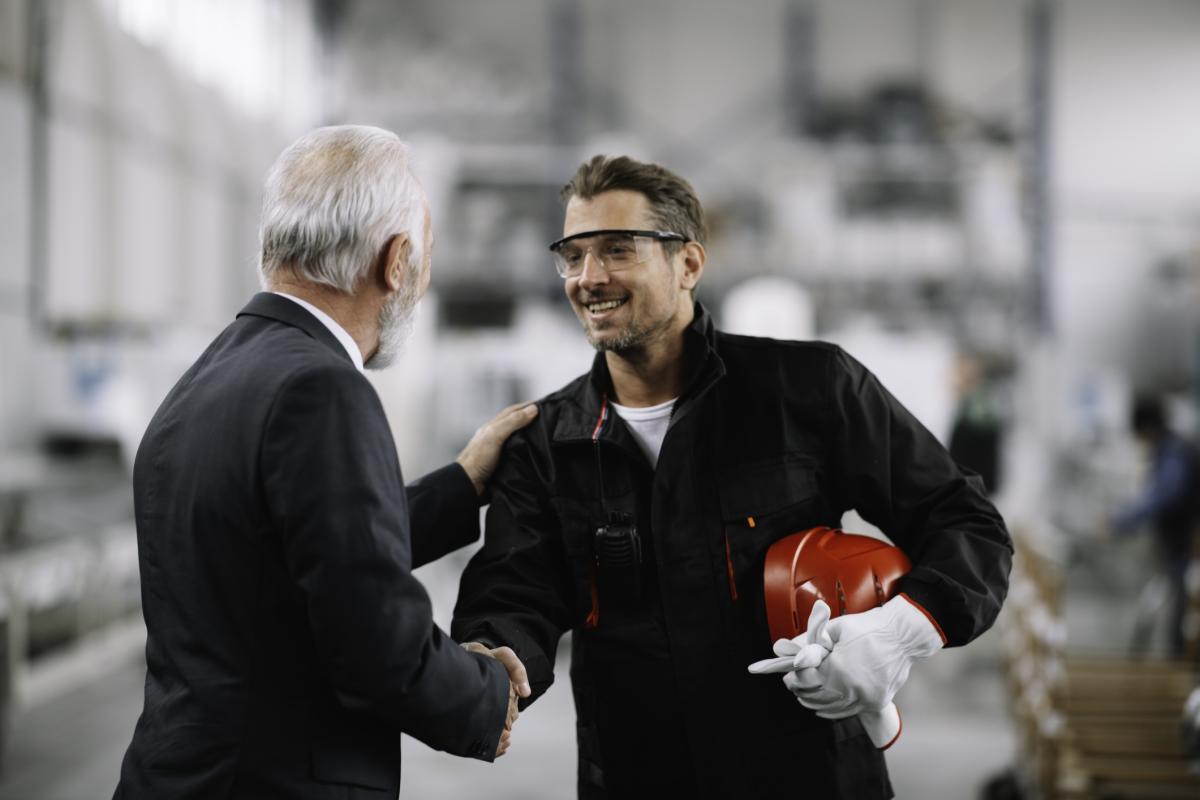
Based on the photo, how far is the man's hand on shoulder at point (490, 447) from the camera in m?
2.49

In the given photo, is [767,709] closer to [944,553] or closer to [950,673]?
[944,553]

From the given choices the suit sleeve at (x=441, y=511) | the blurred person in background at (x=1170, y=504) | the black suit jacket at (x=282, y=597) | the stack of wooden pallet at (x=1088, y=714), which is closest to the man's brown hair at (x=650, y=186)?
the suit sleeve at (x=441, y=511)

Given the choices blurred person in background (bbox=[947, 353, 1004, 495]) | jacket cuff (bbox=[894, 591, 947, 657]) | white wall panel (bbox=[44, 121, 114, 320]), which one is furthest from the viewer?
blurred person in background (bbox=[947, 353, 1004, 495])

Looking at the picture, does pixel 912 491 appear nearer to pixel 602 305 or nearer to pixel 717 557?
pixel 717 557

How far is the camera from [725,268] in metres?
11.3

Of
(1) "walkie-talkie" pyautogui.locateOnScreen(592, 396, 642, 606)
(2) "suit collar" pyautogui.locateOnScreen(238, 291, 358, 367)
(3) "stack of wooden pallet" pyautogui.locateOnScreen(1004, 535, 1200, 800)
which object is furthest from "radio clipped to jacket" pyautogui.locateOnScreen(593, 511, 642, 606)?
(3) "stack of wooden pallet" pyautogui.locateOnScreen(1004, 535, 1200, 800)

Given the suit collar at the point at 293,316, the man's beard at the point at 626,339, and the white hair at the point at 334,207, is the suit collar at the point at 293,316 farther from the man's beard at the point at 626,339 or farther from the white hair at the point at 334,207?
the man's beard at the point at 626,339

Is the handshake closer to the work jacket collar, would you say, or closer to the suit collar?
the work jacket collar

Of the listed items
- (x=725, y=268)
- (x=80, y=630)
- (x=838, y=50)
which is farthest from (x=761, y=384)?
(x=838, y=50)

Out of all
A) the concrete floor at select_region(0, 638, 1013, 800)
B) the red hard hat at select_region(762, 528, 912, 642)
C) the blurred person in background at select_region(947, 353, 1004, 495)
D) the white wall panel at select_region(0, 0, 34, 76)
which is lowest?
the concrete floor at select_region(0, 638, 1013, 800)

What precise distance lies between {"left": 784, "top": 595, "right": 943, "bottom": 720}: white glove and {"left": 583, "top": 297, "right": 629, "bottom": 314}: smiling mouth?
83 cm

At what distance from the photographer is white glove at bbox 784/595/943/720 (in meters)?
1.99

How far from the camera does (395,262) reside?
1.86 m

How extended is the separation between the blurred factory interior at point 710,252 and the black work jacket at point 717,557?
6.45 ft
